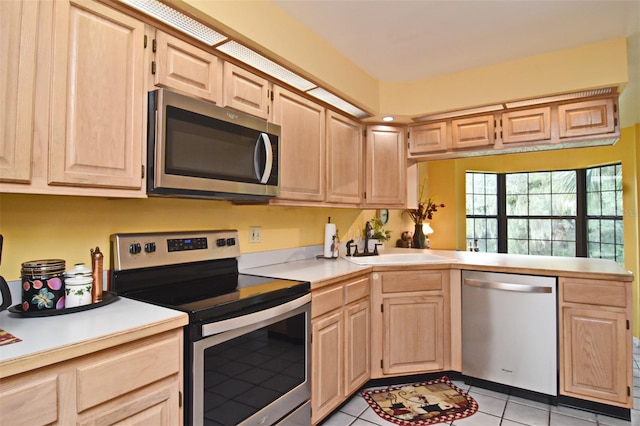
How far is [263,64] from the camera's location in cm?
205

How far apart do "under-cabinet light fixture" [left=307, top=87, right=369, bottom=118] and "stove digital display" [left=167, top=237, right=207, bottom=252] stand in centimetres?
126

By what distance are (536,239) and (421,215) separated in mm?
1862

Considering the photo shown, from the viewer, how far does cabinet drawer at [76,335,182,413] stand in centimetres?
102

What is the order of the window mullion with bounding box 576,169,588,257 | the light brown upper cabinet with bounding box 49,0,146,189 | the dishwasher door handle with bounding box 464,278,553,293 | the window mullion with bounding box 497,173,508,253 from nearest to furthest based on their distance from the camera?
1. the light brown upper cabinet with bounding box 49,0,146,189
2. the dishwasher door handle with bounding box 464,278,553,293
3. the window mullion with bounding box 576,169,588,257
4. the window mullion with bounding box 497,173,508,253

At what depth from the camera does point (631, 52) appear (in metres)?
2.50

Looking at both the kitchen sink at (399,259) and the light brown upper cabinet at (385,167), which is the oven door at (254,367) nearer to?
the kitchen sink at (399,259)

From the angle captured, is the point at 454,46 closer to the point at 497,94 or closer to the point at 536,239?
the point at 497,94

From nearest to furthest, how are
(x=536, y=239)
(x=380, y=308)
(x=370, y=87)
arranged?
(x=380, y=308) → (x=370, y=87) → (x=536, y=239)

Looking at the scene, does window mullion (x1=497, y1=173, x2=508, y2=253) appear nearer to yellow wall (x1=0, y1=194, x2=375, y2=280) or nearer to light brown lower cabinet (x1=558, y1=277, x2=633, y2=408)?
light brown lower cabinet (x1=558, y1=277, x2=633, y2=408)

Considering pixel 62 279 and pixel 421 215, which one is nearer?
pixel 62 279

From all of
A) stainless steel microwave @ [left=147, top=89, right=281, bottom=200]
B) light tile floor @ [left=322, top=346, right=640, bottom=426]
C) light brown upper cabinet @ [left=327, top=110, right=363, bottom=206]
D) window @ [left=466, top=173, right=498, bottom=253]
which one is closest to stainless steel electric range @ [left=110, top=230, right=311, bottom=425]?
stainless steel microwave @ [left=147, top=89, right=281, bottom=200]

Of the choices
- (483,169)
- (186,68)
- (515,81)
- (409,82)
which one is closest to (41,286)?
(186,68)

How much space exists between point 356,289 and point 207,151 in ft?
4.51

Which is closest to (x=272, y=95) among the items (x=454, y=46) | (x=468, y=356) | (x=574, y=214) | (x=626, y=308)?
(x=454, y=46)
